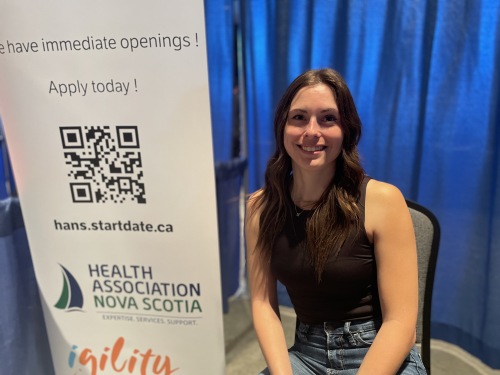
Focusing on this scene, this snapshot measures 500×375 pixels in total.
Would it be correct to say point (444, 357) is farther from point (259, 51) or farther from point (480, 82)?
point (259, 51)

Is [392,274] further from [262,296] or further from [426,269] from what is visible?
[262,296]

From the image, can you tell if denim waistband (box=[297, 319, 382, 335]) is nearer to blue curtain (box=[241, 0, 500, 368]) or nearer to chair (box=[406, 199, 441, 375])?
chair (box=[406, 199, 441, 375])

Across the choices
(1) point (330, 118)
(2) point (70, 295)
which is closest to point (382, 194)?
(1) point (330, 118)

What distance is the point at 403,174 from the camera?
1805 mm

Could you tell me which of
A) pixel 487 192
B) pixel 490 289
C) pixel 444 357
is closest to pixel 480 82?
pixel 487 192

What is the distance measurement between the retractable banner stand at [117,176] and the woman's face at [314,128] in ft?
1.08

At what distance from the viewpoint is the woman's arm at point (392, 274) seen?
0.96 metres

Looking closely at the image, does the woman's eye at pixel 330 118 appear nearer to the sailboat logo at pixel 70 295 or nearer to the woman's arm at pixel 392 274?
the woman's arm at pixel 392 274

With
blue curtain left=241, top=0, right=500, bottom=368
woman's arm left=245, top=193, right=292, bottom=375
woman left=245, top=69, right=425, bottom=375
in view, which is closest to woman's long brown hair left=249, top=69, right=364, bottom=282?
woman left=245, top=69, right=425, bottom=375

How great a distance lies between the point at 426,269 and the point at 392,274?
0.24 metres

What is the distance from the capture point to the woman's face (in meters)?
0.97

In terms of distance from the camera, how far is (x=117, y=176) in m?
1.31

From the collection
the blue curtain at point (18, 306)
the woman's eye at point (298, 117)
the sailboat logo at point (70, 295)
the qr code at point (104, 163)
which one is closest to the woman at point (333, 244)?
the woman's eye at point (298, 117)

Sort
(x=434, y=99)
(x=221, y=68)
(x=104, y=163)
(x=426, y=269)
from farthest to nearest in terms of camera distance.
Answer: (x=221, y=68), (x=434, y=99), (x=104, y=163), (x=426, y=269)
